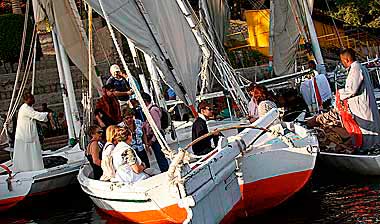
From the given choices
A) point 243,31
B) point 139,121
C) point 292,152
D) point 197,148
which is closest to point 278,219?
point 292,152

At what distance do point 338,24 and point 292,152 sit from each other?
90.7 feet

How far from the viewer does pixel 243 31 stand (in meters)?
34.0

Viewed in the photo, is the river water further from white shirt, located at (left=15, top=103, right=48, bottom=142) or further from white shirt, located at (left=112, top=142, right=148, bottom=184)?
white shirt, located at (left=112, top=142, right=148, bottom=184)

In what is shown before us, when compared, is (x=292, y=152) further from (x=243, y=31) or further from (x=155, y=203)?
(x=243, y=31)

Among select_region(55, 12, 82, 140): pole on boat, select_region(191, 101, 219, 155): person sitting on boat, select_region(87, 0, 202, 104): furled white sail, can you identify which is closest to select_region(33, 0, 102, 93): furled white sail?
select_region(55, 12, 82, 140): pole on boat

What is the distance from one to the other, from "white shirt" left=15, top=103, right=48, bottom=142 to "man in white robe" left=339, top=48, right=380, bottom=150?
5924 mm

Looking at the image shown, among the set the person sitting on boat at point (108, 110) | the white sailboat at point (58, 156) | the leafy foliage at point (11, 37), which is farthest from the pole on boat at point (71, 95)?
the leafy foliage at point (11, 37)

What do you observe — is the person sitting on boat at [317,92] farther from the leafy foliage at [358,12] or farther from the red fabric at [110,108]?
the leafy foliage at [358,12]

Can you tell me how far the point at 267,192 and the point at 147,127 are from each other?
3.16 metres

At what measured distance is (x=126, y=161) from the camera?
31.3ft

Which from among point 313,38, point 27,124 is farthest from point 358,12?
point 27,124

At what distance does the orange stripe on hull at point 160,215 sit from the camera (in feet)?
28.6

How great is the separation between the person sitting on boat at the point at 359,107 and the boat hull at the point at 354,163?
0.26m

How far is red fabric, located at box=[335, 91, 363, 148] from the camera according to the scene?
1178 cm
